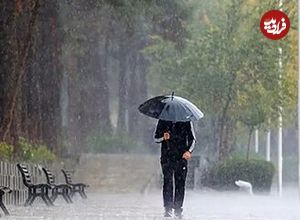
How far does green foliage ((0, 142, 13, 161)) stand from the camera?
25.5 m

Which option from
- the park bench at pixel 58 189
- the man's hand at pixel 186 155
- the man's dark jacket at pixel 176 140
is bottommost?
the park bench at pixel 58 189

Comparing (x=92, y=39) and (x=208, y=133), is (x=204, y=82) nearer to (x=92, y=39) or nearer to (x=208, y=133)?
(x=208, y=133)

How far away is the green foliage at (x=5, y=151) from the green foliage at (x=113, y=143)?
50.6 ft

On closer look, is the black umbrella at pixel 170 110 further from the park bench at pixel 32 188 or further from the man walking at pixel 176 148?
the park bench at pixel 32 188

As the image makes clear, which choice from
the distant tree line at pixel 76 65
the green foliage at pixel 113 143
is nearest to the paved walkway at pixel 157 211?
the distant tree line at pixel 76 65

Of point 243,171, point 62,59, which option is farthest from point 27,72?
point 243,171

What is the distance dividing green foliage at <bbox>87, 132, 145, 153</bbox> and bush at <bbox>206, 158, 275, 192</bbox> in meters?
9.61

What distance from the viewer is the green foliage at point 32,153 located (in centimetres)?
2827

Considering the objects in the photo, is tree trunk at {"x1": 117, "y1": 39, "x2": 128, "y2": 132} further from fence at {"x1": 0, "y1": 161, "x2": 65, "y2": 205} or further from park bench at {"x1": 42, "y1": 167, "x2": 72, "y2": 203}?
fence at {"x1": 0, "y1": 161, "x2": 65, "y2": 205}

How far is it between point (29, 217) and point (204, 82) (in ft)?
50.9

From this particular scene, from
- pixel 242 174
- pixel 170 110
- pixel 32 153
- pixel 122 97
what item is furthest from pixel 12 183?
pixel 122 97

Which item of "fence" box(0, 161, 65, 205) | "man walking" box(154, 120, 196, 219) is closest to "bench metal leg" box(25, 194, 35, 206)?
"fence" box(0, 161, 65, 205)

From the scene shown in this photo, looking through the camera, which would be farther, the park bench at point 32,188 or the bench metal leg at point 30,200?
the bench metal leg at point 30,200

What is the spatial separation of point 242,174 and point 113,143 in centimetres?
1093
